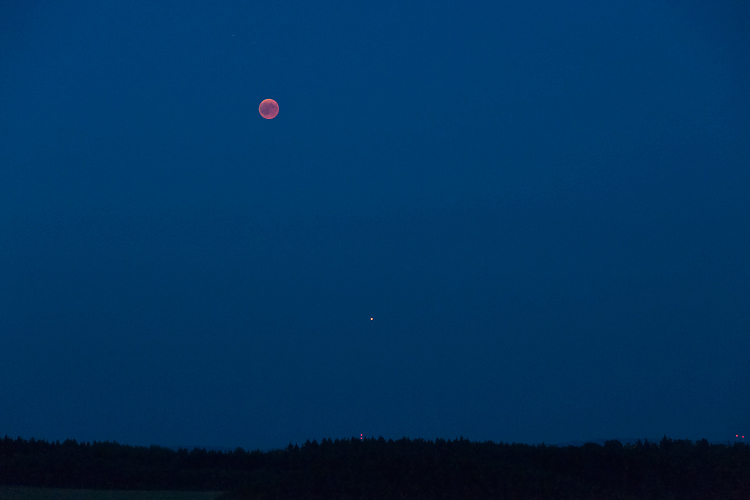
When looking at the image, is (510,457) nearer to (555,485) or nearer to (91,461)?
(555,485)

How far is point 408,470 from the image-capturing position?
30.8ft

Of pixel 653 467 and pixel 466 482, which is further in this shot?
pixel 653 467

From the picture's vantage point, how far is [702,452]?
34.9ft

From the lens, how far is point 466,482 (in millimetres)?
9023

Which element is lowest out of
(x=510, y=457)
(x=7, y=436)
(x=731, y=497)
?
(x=731, y=497)

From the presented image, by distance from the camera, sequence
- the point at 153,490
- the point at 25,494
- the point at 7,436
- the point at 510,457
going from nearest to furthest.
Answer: the point at 25,494
the point at 153,490
the point at 510,457
the point at 7,436

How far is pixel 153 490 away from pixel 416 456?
480 cm

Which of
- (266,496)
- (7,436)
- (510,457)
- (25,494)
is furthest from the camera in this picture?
(7,436)

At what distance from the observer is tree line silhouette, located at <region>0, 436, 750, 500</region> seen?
29.0ft

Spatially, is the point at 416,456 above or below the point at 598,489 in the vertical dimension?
above

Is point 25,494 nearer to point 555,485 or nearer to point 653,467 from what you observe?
point 555,485

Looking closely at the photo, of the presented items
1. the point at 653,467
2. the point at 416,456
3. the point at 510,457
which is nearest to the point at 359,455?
the point at 416,456

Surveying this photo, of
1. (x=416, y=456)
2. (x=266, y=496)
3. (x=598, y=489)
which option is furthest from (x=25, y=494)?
(x=598, y=489)

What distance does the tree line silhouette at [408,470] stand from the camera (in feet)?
29.0
